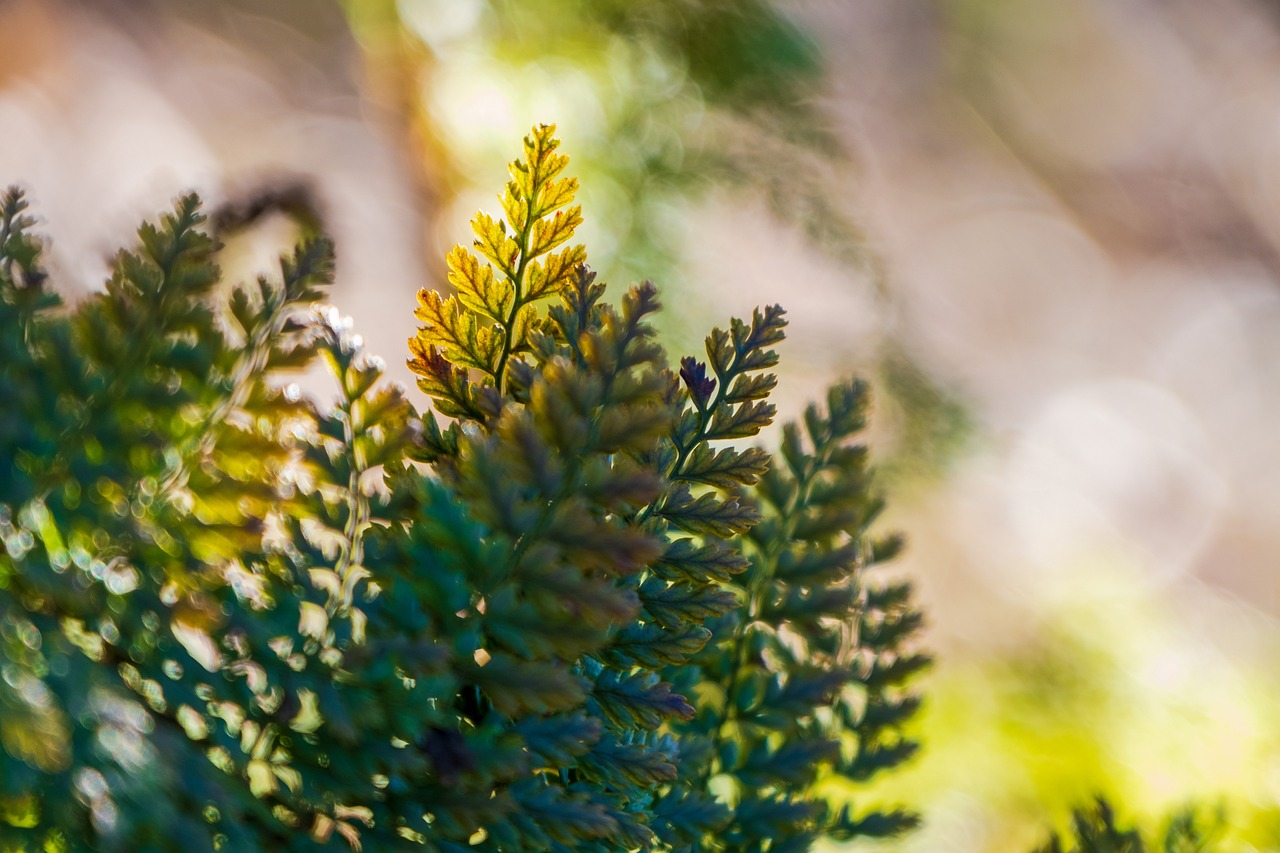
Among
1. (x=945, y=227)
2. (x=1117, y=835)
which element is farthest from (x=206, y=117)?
(x=1117, y=835)

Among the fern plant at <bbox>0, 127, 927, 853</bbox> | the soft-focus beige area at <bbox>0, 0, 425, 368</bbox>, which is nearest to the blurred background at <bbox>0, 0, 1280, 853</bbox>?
the soft-focus beige area at <bbox>0, 0, 425, 368</bbox>

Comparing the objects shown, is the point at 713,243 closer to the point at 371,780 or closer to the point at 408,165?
the point at 408,165

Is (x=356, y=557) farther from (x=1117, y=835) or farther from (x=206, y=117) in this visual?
(x=206, y=117)

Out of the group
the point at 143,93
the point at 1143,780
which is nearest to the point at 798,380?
the point at 1143,780

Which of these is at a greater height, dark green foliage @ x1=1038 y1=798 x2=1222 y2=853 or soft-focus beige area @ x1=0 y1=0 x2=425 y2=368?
soft-focus beige area @ x1=0 y1=0 x2=425 y2=368

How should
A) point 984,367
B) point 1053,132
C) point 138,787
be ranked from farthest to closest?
point 1053,132 → point 984,367 → point 138,787

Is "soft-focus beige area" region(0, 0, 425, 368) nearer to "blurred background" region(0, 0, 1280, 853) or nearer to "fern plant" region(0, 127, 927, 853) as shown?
"blurred background" region(0, 0, 1280, 853)
